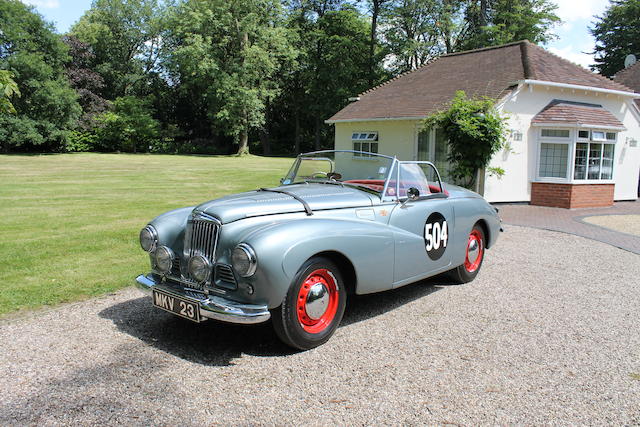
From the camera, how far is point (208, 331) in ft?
14.8

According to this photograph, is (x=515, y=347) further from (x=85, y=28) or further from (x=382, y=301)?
(x=85, y=28)

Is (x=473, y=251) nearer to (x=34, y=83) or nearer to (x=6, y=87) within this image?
(x=6, y=87)

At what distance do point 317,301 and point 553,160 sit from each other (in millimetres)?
13784

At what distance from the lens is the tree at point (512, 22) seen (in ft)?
114

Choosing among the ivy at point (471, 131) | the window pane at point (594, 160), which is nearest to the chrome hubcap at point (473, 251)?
the ivy at point (471, 131)

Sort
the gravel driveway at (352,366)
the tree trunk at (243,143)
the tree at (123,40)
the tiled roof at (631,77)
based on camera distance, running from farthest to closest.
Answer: the tree at (123,40), the tree trunk at (243,143), the tiled roof at (631,77), the gravel driveway at (352,366)

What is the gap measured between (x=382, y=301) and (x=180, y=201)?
9374 mm

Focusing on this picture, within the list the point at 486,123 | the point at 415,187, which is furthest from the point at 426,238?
the point at 486,123

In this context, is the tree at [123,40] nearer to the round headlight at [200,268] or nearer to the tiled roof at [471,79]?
the tiled roof at [471,79]

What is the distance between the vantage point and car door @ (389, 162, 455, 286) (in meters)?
4.79

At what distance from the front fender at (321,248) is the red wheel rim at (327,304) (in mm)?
232

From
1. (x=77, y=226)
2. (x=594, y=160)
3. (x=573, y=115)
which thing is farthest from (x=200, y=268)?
(x=594, y=160)

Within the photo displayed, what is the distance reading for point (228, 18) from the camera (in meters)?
40.5

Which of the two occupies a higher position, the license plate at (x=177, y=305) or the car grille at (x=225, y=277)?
the car grille at (x=225, y=277)
